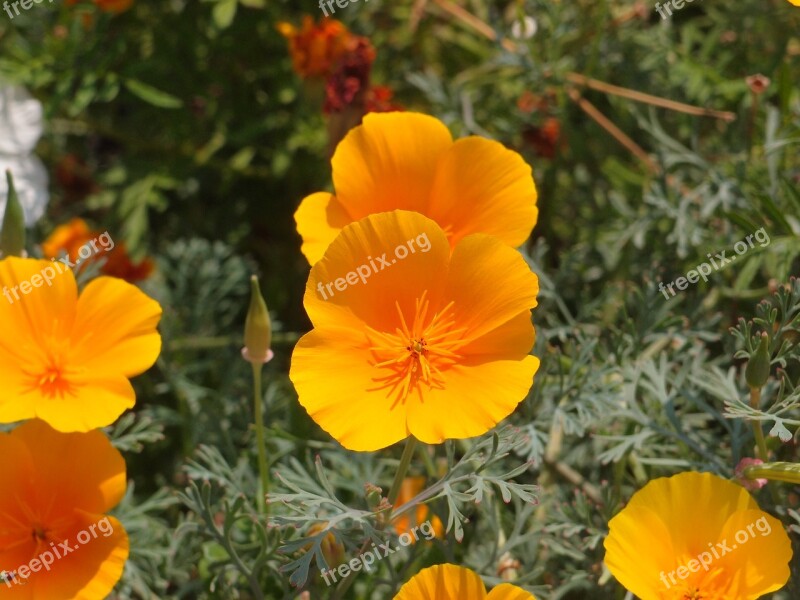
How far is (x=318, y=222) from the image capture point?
4.30 ft

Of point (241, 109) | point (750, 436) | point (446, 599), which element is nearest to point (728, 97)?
point (750, 436)

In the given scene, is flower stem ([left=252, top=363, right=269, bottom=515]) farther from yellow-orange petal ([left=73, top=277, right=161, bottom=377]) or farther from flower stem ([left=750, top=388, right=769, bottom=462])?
flower stem ([left=750, top=388, right=769, bottom=462])

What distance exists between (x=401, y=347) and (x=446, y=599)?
0.32 meters

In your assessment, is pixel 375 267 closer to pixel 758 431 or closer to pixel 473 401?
pixel 473 401

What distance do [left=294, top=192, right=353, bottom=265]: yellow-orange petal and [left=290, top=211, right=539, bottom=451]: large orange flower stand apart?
3.9 inches

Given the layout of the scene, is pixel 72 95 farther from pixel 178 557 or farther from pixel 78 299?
pixel 178 557

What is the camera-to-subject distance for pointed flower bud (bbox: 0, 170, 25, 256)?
1.36m

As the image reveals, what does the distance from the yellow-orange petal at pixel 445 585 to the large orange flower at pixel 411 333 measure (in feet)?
0.61

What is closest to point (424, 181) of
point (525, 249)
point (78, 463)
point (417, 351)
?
point (417, 351)

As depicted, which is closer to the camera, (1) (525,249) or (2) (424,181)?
(2) (424,181)

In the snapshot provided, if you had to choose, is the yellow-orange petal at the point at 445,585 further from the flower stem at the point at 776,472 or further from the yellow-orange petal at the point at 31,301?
the yellow-orange petal at the point at 31,301

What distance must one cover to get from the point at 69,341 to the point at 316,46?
0.82 metres

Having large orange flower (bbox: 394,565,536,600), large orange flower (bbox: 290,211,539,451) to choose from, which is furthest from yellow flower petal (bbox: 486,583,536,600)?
large orange flower (bbox: 290,211,539,451)

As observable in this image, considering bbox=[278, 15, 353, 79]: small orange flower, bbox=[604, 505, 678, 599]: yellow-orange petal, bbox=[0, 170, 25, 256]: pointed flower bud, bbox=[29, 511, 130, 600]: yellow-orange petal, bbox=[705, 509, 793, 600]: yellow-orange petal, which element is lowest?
bbox=[705, 509, 793, 600]: yellow-orange petal
